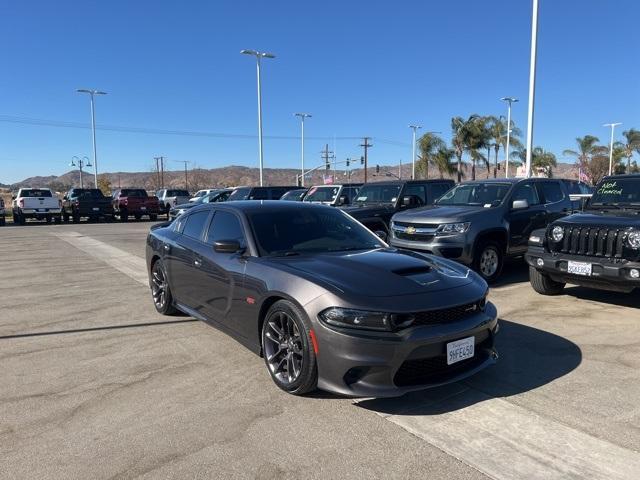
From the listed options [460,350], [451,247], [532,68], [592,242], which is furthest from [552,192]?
[532,68]

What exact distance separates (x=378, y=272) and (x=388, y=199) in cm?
881

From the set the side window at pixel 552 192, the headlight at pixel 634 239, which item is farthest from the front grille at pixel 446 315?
the side window at pixel 552 192

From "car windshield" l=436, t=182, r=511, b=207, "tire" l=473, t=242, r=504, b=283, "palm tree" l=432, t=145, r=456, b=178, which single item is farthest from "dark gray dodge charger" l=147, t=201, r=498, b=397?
"palm tree" l=432, t=145, r=456, b=178

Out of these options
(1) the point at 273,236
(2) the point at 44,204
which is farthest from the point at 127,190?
(1) the point at 273,236

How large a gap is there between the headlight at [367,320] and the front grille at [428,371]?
0.27m

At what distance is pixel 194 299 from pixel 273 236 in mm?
1340

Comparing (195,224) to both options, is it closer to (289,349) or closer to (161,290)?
(161,290)

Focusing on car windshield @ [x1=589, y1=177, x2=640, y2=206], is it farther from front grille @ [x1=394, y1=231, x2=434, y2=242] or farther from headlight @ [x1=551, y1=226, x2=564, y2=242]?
front grille @ [x1=394, y1=231, x2=434, y2=242]

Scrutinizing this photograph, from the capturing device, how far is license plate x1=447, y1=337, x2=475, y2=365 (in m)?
3.68

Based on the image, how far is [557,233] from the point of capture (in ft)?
22.7

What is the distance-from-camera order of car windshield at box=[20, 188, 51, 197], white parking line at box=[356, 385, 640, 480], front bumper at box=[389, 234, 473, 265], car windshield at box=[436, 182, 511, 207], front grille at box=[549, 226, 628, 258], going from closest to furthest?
white parking line at box=[356, 385, 640, 480] → front grille at box=[549, 226, 628, 258] → front bumper at box=[389, 234, 473, 265] → car windshield at box=[436, 182, 511, 207] → car windshield at box=[20, 188, 51, 197]

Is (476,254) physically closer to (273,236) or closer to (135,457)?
(273,236)

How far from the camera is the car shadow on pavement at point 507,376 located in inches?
150

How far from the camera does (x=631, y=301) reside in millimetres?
7066
